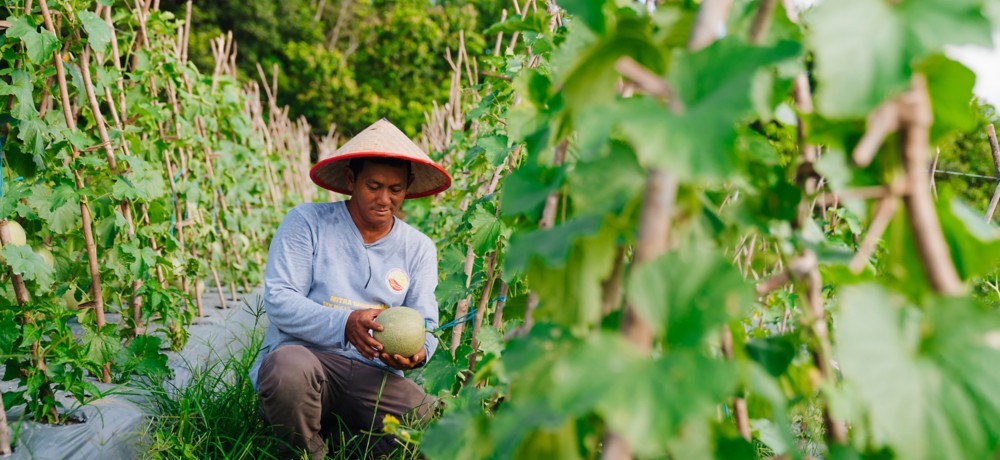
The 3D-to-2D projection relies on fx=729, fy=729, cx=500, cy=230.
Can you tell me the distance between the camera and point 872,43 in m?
0.65

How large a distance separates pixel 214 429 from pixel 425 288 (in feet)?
3.09

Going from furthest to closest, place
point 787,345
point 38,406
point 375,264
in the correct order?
point 375,264
point 38,406
point 787,345

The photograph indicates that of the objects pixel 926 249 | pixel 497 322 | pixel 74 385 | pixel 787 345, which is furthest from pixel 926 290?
pixel 74 385

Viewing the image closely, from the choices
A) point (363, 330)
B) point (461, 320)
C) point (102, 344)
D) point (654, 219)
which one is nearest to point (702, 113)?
point (654, 219)

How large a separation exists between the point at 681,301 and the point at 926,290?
0.85ft

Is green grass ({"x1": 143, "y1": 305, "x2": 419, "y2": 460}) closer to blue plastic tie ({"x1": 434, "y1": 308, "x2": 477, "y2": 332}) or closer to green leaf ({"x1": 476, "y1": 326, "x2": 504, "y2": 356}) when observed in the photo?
blue plastic tie ({"x1": 434, "y1": 308, "x2": 477, "y2": 332})

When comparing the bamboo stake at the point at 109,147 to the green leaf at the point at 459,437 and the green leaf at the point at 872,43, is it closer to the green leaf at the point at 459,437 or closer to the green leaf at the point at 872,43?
the green leaf at the point at 459,437

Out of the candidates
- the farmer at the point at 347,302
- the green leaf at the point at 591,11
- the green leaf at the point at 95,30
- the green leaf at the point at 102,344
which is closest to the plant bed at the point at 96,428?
the green leaf at the point at 102,344

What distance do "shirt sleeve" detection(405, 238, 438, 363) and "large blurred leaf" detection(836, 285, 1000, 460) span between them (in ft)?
7.53

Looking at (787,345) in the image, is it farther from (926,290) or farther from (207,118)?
(207,118)

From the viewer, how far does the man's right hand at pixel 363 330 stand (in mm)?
2545

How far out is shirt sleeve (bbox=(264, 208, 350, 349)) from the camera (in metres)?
2.63

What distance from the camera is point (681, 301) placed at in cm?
69

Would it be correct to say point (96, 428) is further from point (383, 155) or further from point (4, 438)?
point (383, 155)
